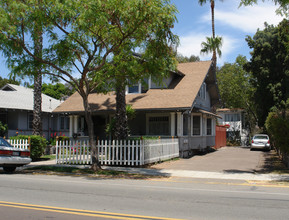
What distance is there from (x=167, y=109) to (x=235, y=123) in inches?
957

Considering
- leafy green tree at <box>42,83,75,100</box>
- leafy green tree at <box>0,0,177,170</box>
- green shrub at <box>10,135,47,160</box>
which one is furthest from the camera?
leafy green tree at <box>42,83,75,100</box>

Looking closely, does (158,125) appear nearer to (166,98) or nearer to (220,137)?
(166,98)

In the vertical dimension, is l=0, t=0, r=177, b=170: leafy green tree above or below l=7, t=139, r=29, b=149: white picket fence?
above

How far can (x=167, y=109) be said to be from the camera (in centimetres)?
1959

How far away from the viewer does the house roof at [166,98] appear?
2003cm

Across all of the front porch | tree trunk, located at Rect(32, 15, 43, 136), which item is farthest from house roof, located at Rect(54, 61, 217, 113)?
tree trunk, located at Rect(32, 15, 43, 136)

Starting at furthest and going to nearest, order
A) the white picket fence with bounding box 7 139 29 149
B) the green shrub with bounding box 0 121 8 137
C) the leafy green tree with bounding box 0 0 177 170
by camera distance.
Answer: the green shrub with bounding box 0 121 8 137 < the white picket fence with bounding box 7 139 29 149 < the leafy green tree with bounding box 0 0 177 170

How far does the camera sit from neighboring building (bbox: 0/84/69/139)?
2566 cm

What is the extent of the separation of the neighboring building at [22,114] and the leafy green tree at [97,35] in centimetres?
1256

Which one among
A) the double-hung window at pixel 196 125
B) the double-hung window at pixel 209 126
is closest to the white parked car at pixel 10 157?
the double-hung window at pixel 196 125

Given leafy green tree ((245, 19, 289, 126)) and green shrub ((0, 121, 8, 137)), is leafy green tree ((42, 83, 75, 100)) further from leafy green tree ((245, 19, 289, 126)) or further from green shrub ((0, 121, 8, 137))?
leafy green tree ((245, 19, 289, 126))

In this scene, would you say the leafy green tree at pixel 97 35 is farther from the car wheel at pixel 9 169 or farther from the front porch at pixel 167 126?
the front porch at pixel 167 126

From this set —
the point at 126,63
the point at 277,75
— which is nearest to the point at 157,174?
the point at 126,63

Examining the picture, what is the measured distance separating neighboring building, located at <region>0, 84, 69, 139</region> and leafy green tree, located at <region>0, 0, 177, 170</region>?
12.6 metres
